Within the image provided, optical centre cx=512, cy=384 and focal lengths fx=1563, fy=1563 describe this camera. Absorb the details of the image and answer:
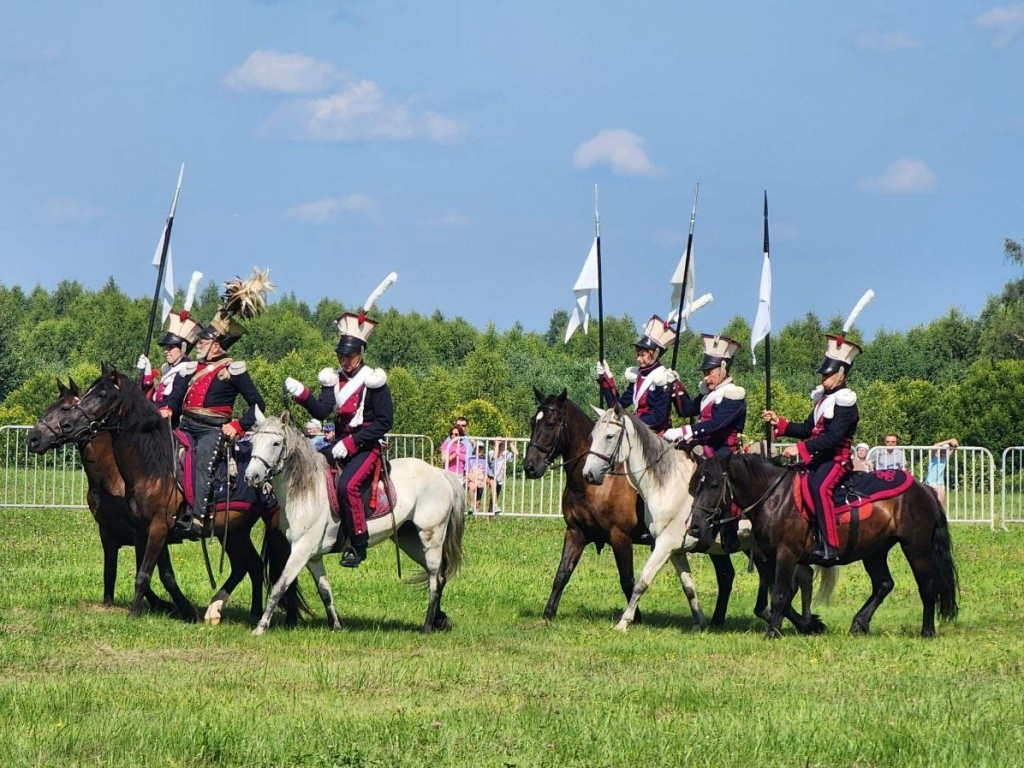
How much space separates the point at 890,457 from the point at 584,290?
9.87m

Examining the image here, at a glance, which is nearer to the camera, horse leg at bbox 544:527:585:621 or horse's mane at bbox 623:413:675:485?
horse's mane at bbox 623:413:675:485

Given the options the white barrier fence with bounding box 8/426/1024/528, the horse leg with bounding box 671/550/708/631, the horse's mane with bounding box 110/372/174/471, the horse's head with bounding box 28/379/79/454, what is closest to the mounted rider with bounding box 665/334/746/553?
the horse leg with bounding box 671/550/708/631

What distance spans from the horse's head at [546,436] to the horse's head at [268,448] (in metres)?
2.58

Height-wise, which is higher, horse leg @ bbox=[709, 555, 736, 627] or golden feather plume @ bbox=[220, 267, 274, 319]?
golden feather plume @ bbox=[220, 267, 274, 319]

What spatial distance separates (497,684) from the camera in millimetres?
10695

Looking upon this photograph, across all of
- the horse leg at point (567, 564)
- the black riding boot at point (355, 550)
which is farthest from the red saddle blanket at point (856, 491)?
the black riding boot at point (355, 550)

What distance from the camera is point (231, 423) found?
1417 centimetres

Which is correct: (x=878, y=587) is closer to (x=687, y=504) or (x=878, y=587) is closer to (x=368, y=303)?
(x=687, y=504)

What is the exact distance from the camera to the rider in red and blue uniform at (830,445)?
44.2 ft

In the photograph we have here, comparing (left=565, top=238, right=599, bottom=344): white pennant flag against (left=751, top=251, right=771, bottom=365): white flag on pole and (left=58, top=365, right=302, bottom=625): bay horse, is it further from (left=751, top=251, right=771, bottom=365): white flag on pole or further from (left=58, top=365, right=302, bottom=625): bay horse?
(left=58, top=365, right=302, bottom=625): bay horse

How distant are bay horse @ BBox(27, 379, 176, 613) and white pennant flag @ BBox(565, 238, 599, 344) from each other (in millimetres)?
5895

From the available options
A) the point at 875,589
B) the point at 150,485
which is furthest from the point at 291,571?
the point at 875,589

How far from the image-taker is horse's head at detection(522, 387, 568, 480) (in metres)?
14.6

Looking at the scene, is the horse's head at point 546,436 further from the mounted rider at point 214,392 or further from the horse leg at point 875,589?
the horse leg at point 875,589
